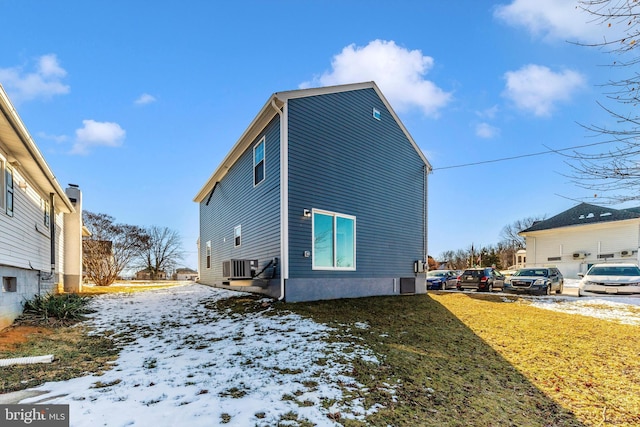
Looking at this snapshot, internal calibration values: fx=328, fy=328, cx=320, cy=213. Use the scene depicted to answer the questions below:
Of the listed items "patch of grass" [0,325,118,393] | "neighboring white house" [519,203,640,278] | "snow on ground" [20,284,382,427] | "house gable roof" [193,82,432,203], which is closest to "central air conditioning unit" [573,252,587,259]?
"neighboring white house" [519,203,640,278]

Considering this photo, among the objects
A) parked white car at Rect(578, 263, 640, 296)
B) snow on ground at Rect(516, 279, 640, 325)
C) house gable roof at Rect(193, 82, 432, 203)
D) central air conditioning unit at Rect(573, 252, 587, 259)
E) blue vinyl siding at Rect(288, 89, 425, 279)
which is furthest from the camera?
central air conditioning unit at Rect(573, 252, 587, 259)

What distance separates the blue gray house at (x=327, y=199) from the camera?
8.70 metres

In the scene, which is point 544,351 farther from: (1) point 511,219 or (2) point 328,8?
(1) point 511,219

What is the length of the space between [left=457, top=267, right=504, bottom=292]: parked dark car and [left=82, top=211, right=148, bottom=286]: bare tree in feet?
75.1

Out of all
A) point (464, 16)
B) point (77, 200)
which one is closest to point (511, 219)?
point (464, 16)

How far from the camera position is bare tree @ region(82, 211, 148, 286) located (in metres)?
22.5

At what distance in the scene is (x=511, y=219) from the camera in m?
55.9

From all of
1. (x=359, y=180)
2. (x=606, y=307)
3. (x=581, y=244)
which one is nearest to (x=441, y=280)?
(x=606, y=307)

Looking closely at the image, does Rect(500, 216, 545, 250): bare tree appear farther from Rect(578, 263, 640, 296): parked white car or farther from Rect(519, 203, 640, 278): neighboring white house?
Rect(578, 263, 640, 296): parked white car

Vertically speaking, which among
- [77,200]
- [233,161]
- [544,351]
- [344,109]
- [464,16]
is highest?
[464,16]

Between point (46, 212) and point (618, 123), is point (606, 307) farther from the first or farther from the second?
point (46, 212)

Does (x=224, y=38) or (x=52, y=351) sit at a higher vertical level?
(x=224, y=38)

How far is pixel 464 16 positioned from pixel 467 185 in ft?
30.6

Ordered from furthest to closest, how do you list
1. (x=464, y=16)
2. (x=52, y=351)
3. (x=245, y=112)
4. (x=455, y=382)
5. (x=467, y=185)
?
(x=467, y=185) < (x=245, y=112) < (x=464, y=16) < (x=52, y=351) < (x=455, y=382)
